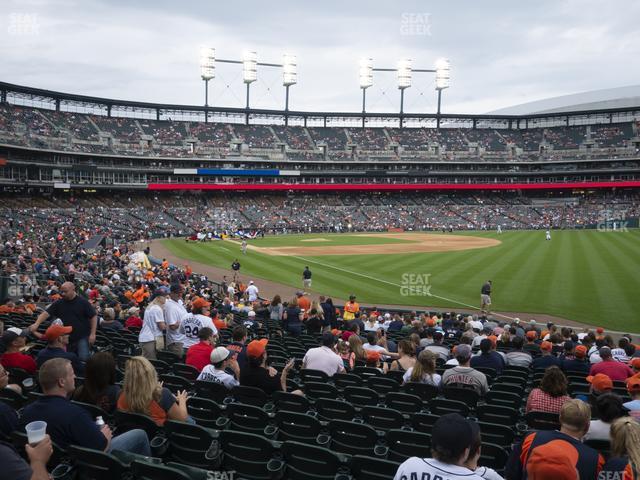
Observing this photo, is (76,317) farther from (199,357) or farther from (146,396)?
(146,396)

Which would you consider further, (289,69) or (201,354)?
(289,69)

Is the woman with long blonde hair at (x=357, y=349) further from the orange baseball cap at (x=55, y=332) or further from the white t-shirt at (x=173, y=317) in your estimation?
the orange baseball cap at (x=55, y=332)

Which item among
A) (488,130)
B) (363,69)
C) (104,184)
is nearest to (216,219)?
(104,184)

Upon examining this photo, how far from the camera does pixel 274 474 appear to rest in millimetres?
5090

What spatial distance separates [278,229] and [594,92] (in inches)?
6507

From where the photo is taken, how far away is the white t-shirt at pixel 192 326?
1010 cm

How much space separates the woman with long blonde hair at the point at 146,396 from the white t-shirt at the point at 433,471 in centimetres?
275

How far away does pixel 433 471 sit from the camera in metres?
3.45

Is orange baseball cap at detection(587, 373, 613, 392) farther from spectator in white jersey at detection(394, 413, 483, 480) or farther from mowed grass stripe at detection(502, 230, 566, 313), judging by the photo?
mowed grass stripe at detection(502, 230, 566, 313)

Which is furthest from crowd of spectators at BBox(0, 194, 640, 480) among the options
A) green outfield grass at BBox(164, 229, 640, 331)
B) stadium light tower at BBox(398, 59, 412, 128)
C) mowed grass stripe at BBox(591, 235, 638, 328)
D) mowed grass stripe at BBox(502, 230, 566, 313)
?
stadium light tower at BBox(398, 59, 412, 128)

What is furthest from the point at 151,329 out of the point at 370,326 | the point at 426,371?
the point at 370,326

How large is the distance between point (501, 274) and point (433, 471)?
32.3 m

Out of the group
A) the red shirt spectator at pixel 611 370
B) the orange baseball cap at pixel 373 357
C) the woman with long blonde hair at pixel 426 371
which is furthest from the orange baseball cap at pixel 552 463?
the red shirt spectator at pixel 611 370

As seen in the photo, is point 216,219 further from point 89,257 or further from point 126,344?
point 126,344
